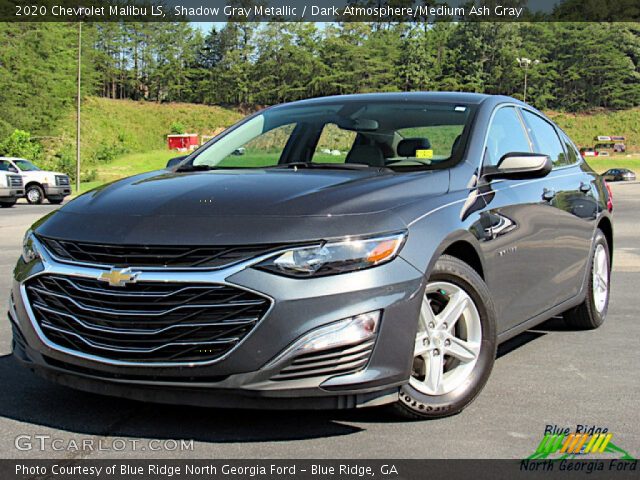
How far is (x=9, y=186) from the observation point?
94.6ft

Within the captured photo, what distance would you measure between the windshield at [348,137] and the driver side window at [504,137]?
0.59 ft

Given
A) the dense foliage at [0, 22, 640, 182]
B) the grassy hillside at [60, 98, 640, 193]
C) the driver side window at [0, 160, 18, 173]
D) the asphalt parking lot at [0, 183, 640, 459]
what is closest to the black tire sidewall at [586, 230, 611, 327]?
the asphalt parking lot at [0, 183, 640, 459]

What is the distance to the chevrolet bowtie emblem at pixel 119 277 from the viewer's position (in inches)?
132

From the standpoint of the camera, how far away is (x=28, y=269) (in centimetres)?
379

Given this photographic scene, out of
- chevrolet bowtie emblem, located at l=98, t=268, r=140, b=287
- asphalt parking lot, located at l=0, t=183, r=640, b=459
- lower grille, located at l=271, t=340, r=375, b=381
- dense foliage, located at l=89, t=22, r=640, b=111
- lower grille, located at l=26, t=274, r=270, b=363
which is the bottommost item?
asphalt parking lot, located at l=0, t=183, r=640, b=459

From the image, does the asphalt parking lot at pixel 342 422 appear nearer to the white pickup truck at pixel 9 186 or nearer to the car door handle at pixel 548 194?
the car door handle at pixel 548 194

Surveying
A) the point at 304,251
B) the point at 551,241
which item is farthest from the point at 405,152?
the point at 304,251

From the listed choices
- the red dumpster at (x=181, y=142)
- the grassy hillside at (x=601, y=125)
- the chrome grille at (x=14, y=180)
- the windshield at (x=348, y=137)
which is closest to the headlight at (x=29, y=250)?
the windshield at (x=348, y=137)

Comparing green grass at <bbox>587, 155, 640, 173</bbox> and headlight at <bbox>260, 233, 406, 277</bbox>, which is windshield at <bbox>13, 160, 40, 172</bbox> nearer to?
headlight at <bbox>260, 233, 406, 277</bbox>

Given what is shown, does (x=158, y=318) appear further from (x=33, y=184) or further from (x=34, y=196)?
(x=34, y=196)

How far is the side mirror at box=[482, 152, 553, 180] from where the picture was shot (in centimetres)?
446

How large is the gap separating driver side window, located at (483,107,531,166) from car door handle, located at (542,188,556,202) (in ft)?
0.96
